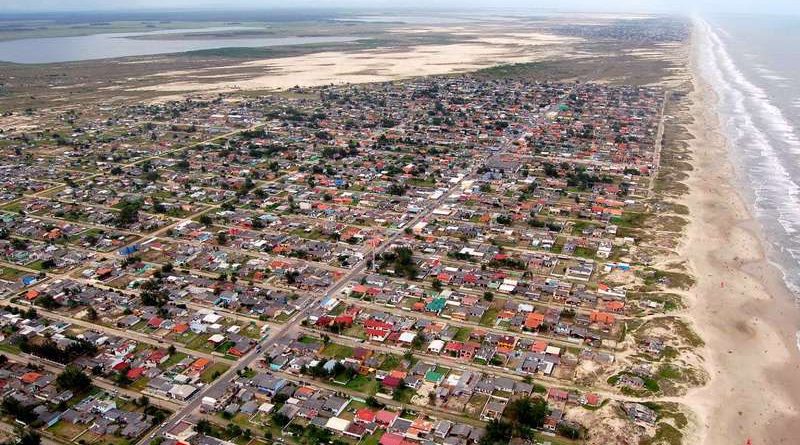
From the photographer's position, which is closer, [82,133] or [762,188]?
[762,188]

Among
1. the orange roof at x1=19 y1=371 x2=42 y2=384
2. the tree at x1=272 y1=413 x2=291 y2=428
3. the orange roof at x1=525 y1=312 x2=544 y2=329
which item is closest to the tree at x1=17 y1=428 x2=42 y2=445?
the orange roof at x1=19 y1=371 x2=42 y2=384

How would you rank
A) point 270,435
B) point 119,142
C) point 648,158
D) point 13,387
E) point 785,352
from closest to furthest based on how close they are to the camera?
1. point 270,435
2. point 13,387
3. point 785,352
4. point 648,158
5. point 119,142

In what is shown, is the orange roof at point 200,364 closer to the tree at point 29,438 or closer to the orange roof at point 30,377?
the tree at point 29,438

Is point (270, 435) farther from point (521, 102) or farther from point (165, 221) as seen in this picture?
point (521, 102)

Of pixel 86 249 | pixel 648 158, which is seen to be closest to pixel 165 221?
pixel 86 249

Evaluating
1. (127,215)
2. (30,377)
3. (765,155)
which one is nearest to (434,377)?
(30,377)

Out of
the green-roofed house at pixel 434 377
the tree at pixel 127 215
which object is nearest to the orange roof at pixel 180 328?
the green-roofed house at pixel 434 377

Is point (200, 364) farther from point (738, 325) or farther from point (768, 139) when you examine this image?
point (768, 139)
